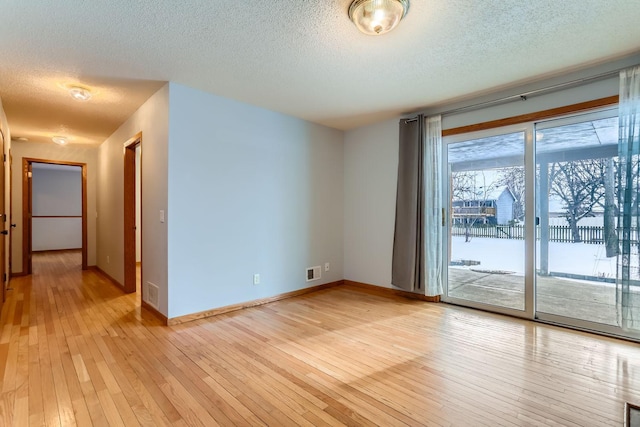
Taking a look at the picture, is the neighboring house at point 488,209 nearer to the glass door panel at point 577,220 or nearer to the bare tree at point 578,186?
the glass door panel at point 577,220

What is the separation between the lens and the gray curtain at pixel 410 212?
13.4 ft

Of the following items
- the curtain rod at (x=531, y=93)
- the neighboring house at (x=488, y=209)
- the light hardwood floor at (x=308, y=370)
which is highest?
the curtain rod at (x=531, y=93)

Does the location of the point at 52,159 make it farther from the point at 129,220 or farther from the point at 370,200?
the point at 370,200

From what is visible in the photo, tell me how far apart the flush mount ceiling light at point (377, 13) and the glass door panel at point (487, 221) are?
2.31 meters

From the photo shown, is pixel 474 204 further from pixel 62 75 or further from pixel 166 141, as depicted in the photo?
pixel 62 75

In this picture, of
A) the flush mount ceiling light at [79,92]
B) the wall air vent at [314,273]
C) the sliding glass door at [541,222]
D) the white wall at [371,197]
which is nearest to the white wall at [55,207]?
the flush mount ceiling light at [79,92]

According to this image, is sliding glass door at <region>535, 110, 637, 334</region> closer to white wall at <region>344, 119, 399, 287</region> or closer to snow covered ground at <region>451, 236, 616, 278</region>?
snow covered ground at <region>451, 236, 616, 278</region>

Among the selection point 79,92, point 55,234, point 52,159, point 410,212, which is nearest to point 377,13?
point 410,212

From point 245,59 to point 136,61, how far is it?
98 cm

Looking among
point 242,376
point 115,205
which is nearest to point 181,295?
point 242,376

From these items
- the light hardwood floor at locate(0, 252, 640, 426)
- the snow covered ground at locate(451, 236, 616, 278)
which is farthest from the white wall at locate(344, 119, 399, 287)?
the light hardwood floor at locate(0, 252, 640, 426)

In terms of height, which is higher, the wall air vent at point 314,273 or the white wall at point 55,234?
the white wall at point 55,234

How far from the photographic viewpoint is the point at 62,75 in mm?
3021

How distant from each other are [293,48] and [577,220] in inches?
127
